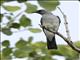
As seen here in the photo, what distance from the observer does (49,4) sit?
0.43 m

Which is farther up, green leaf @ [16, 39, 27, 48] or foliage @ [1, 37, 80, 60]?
green leaf @ [16, 39, 27, 48]

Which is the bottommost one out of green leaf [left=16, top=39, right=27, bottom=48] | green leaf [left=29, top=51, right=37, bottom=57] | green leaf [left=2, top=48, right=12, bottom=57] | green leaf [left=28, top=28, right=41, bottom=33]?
green leaf [left=29, top=51, right=37, bottom=57]

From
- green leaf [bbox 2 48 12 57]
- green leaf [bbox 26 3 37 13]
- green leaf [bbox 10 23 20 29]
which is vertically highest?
green leaf [bbox 26 3 37 13]

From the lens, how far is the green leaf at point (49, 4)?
15.9 inches

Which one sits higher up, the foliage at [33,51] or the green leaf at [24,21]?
the green leaf at [24,21]

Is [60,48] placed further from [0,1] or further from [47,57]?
[0,1]

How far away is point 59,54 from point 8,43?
9 centimetres

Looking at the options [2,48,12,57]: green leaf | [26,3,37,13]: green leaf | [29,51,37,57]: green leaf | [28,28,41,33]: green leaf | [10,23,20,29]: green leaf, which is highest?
[26,3,37,13]: green leaf

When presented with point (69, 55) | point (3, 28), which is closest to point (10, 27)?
point (3, 28)

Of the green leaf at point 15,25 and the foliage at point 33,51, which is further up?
the green leaf at point 15,25

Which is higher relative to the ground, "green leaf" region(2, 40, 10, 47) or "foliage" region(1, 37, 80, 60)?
"green leaf" region(2, 40, 10, 47)

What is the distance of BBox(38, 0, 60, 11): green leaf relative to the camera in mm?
403

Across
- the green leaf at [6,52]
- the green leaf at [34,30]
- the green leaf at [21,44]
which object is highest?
the green leaf at [34,30]

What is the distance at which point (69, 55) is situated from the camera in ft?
1.48
